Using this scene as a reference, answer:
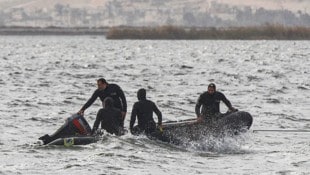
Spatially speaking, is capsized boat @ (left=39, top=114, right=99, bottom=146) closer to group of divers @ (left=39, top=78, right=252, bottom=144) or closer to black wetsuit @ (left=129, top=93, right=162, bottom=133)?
group of divers @ (left=39, top=78, right=252, bottom=144)

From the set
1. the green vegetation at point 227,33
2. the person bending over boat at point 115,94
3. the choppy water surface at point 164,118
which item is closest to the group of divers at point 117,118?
the person bending over boat at point 115,94

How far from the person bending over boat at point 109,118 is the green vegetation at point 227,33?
4697 inches

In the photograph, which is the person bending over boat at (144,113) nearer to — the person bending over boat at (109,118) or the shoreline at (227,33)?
the person bending over boat at (109,118)

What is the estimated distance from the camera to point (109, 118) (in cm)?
2484

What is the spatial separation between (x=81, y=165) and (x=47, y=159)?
1.40m

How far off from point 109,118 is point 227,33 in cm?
13575

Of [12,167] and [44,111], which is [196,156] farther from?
[44,111]

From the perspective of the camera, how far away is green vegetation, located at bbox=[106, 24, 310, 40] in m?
146

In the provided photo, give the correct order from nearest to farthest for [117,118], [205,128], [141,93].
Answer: [141,93] < [117,118] < [205,128]

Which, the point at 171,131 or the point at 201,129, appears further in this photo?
the point at 201,129

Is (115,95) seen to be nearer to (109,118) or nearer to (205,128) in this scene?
(109,118)

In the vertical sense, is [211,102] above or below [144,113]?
above

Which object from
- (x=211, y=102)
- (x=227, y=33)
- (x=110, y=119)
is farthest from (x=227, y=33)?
(x=110, y=119)

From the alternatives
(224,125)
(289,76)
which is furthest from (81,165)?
(289,76)
